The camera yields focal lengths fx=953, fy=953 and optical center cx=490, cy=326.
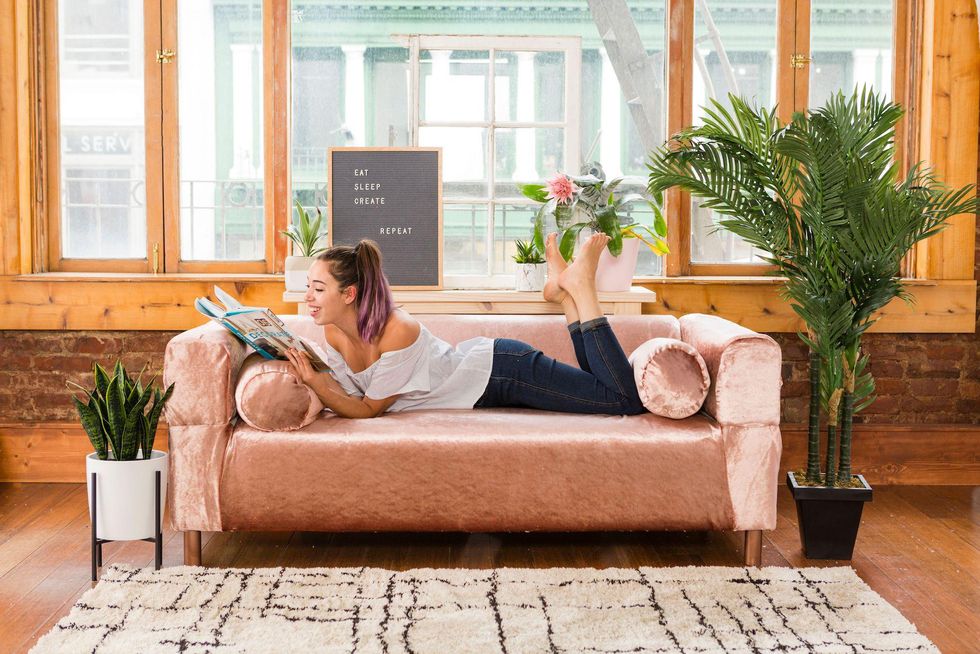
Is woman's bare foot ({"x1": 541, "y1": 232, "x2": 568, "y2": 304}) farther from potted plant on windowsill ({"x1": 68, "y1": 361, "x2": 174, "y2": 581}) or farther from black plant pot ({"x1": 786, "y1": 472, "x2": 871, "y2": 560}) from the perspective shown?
potted plant on windowsill ({"x1": 68, "y1": 361, "x2": 174, "y2": 581})

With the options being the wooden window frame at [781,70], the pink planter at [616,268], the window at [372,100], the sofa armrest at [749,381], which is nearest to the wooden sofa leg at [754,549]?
the sofa armrest at [749,381]

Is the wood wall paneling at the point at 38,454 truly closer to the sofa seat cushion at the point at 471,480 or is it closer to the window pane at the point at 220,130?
the window pane at the point at 220,130

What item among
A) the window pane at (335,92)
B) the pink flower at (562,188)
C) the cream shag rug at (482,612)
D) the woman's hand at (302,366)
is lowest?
the cream shag rug at (482,612)

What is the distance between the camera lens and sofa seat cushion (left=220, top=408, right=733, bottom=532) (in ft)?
9.62

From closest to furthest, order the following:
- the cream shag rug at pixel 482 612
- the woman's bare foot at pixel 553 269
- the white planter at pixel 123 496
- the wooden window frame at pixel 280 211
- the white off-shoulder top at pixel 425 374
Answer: the cream shag rug at pixel 482 612 → the white planter at pixel 123 496 → the white off-shoulder top at pixel 425 374 → the woman's bare foot at pixel 553 269 → the wooden window frame at pixel 280 211

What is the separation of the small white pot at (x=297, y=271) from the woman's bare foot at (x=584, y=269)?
40.9 inches

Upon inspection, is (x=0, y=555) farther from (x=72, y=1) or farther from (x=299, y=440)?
(x=72, y=1)

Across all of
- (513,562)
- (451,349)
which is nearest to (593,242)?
(451,349)

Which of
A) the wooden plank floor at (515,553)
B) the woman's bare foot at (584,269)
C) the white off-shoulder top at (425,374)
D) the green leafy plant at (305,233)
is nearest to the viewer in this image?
the wooden plank floor at (515,553)

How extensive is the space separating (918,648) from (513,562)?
120cm

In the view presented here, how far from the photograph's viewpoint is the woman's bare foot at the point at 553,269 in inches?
146

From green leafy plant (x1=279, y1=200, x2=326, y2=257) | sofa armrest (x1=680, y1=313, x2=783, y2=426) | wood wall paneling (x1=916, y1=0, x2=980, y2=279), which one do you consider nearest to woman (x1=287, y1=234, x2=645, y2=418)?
sofa armrest (x1=680, y1=313, x2=783, y2=426)

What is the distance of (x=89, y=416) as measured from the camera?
287 centimetres

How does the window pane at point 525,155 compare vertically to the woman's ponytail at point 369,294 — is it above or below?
above
